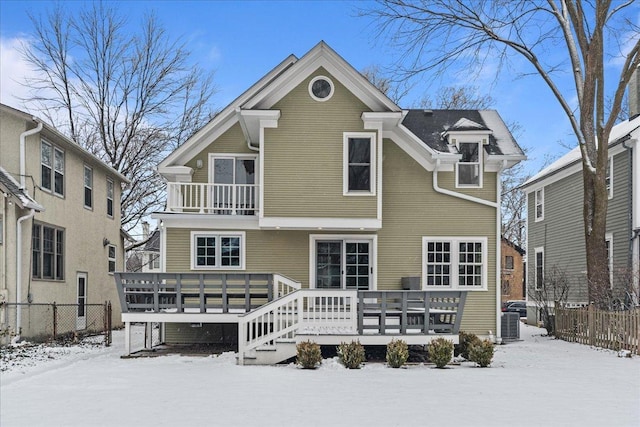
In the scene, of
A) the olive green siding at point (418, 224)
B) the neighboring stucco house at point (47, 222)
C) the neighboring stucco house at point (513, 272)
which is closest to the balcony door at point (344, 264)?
the olive green siding at point (418, 224)

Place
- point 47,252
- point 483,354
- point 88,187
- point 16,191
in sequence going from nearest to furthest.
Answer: point 483,354, point 16,191, point 47,252, point 88,187

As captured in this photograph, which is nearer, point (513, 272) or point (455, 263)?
point (455, 263)

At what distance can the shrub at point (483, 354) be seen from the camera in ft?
37.5

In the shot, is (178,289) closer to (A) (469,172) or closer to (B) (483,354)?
(B) (483,354)

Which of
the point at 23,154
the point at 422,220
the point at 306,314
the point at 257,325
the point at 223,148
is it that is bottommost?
the point at 257,325

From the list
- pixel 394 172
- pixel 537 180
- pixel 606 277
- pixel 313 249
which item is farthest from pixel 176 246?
pixel 537 180

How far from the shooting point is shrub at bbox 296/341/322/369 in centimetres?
1096

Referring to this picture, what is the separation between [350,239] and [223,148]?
179 inches

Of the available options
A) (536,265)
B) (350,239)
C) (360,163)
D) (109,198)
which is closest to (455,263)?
(350,239)

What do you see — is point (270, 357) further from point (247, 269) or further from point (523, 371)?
point (523, 371)

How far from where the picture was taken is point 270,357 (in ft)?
38.5

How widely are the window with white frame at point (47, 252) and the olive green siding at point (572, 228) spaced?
675 inches

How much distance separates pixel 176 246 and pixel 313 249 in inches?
148

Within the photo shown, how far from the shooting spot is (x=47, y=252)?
16422 mm
